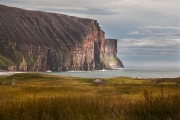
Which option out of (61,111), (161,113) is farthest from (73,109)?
(161,113)

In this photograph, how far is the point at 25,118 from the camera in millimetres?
13547

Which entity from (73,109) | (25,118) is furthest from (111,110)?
(25,118)

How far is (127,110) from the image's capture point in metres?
16.3

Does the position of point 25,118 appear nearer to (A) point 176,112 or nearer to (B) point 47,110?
(B) point 47,110

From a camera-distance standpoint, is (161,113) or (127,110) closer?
(161,113)

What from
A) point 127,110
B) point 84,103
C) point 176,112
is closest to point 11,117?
point 84,103

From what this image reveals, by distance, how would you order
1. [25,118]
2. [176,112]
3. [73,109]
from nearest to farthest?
[25,118]
[176,112]
[73,109]

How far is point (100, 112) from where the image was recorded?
1553 cm

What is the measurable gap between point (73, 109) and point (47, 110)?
135cm

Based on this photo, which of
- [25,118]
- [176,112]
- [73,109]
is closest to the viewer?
[25,118]

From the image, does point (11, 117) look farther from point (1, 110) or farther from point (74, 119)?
point (74, 119)

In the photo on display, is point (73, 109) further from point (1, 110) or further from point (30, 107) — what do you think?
point (1, 110)

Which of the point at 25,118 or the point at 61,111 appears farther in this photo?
the point at 61,111

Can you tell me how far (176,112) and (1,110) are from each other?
788cm
